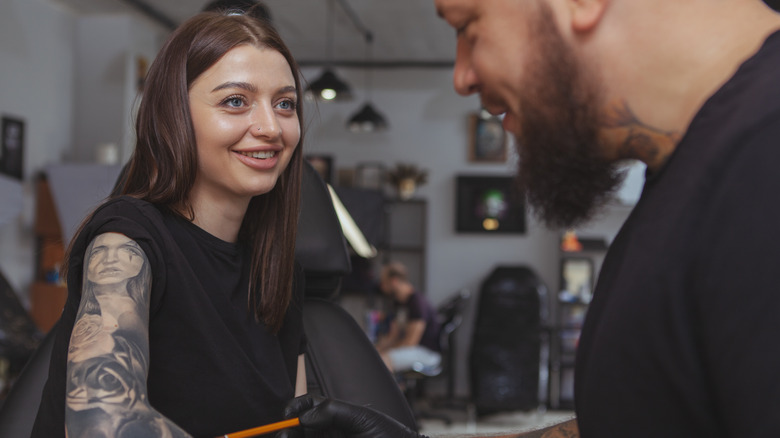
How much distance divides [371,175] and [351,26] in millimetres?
1638

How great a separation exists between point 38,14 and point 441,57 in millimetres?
Answer: 3732

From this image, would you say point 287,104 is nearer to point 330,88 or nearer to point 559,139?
point 559,139

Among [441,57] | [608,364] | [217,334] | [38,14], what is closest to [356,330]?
[217,334]

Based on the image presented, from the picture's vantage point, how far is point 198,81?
46.4 inches

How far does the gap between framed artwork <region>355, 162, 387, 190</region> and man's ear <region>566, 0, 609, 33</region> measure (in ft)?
21.1

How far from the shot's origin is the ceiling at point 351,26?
18.3 ft

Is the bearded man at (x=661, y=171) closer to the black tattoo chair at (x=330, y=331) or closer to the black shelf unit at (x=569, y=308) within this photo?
the black tattoo chair at (x=330, y=331)

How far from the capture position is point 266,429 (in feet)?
3.31

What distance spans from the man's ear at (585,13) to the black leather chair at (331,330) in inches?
34.2

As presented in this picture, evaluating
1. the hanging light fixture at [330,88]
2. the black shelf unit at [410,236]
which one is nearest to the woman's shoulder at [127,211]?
the hanging light fixture at [330,88]

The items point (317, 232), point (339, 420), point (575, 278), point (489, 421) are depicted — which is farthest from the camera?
point (575, 278)

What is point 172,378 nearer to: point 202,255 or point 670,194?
point 202,255

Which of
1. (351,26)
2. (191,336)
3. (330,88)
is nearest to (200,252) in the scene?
(191,336)

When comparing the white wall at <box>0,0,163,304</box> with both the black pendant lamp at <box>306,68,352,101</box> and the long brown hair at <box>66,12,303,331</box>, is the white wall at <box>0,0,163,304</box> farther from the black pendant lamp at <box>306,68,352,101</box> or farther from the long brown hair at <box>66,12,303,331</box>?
the long brown hair at <box>66,12,303,331</box>
